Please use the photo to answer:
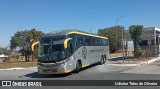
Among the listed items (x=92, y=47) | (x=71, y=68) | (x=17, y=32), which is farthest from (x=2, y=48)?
(x=71, y=68)

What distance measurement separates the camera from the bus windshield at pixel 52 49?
66.3 feet

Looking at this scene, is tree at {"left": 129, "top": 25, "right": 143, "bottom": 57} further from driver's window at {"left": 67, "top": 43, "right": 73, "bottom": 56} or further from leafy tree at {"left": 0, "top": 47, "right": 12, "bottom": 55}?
leafy tree at {"left": 0, "top": 47, "right": 12, "bottom": 55}

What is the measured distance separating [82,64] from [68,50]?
355 cm

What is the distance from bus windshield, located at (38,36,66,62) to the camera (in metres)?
20.2

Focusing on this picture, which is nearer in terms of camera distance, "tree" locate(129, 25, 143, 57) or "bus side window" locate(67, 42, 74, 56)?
"bus side window" locate(67, 42, 74, 56)

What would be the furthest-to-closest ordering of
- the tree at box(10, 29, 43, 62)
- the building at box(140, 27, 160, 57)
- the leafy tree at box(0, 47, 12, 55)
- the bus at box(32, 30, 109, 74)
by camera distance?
the leafy tree at box(0, 47, 12, 55), the tree at box(10, 29, 43, 62), the building at box(140, 27, 160, 57), the bus at box(32, 30, 109, 74)

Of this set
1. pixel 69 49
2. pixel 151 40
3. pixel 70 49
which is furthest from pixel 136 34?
pixel 69 49

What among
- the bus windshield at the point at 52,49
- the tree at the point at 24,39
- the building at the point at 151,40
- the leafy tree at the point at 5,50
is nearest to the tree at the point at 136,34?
the building at the point at 151,40

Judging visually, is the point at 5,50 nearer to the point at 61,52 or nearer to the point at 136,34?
the point at 136,34

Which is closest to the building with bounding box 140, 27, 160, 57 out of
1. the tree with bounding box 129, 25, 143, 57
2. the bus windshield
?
the tree with bounding box 129, 25, 143, 57

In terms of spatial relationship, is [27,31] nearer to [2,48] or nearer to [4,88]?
[2,48]

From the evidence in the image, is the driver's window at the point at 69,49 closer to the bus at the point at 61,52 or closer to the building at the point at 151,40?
the bus at the point at 61,52

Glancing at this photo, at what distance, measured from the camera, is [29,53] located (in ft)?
200

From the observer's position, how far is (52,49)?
20.5 metres
